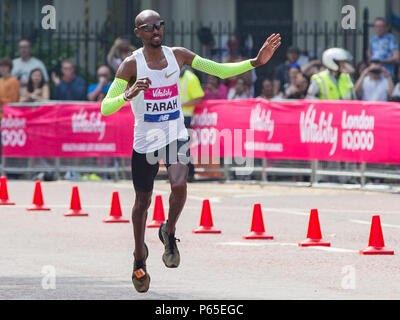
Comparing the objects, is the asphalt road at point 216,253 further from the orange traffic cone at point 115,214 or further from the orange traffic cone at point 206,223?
the orange traffic cone at point 115,214

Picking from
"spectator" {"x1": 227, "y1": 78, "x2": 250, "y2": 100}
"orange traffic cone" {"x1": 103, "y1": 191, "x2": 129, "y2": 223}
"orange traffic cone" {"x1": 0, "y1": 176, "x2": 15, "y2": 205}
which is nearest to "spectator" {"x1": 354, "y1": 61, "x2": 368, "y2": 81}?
"spectator" {"x1": 227, "y1": 78, "x2": 250, "y2": 100}

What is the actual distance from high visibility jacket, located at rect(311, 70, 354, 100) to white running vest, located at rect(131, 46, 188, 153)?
1111cm

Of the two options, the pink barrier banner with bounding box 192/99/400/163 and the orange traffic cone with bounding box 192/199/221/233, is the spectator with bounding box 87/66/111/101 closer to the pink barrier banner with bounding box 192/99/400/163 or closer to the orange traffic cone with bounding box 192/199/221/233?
the pink barrier banner with bounding box 192/99/400/163

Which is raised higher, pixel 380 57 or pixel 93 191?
pixel 380 57

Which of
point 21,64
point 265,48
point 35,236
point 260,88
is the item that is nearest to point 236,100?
point 260,88

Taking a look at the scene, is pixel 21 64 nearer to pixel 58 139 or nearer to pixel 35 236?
pixel 58 139

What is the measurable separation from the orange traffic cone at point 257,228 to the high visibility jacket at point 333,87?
7.45 m

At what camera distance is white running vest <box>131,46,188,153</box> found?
33.6 ft

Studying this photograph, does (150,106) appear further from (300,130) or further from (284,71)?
(284,71)

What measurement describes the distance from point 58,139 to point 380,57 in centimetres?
590

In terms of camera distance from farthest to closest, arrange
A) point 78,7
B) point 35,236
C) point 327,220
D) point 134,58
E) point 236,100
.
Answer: point 78,7, point 236,100, point 327,220, point 35,236, point 134,58

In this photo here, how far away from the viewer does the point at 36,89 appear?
23.7m

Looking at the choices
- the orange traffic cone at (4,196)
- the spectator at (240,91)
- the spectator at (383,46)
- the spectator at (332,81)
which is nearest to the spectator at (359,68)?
the spectator at (383,46)

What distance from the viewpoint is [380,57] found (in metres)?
23.5
